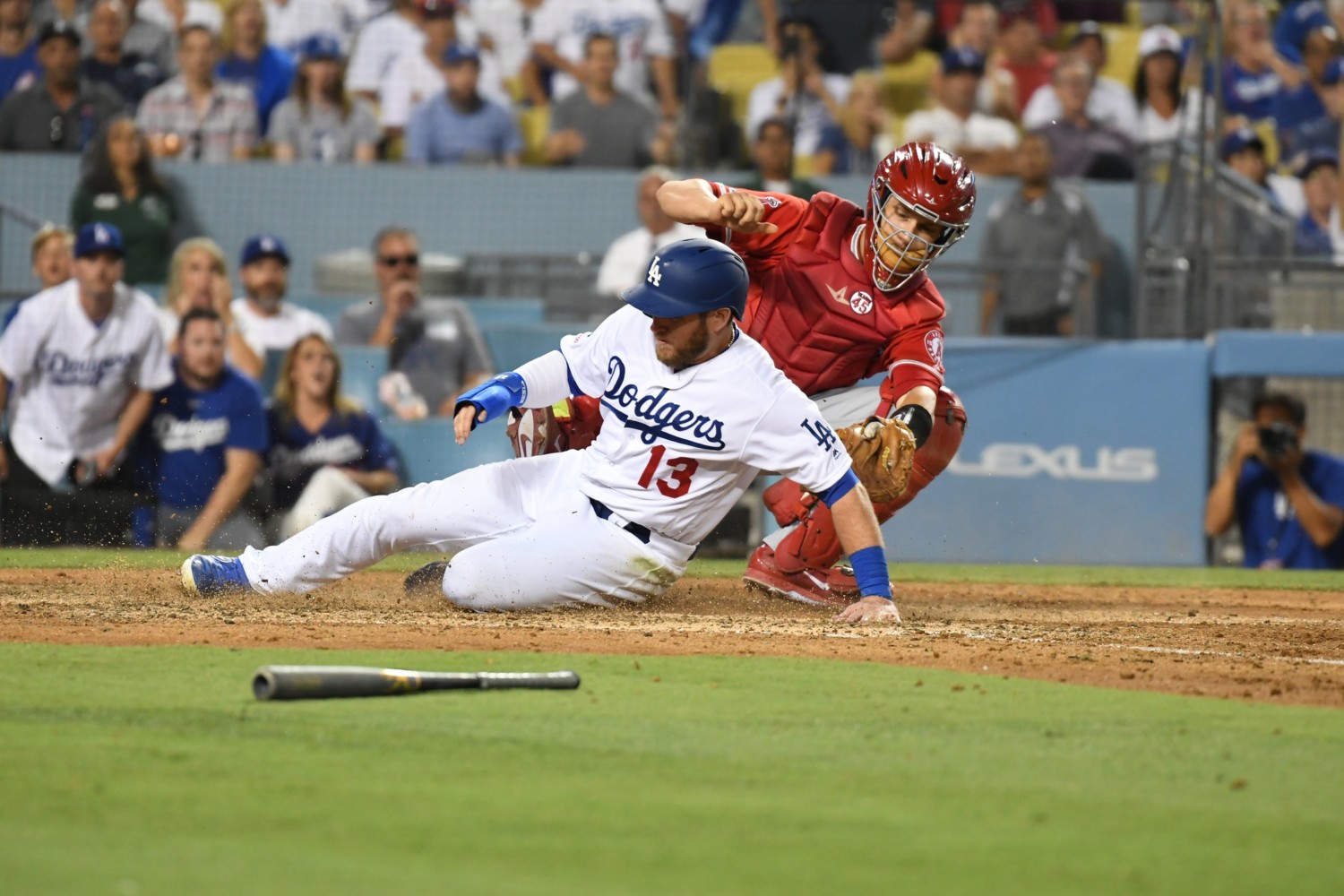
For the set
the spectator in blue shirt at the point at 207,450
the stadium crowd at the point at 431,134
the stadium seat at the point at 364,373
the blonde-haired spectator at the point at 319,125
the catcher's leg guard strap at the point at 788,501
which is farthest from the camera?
the blonde-haired spectator at the point at 319,125

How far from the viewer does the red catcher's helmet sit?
23.8 feet

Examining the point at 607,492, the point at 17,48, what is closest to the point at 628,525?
the point at 607,492

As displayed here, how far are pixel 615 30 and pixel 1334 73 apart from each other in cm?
568

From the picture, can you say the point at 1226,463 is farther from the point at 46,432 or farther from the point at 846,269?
the point at 46,432

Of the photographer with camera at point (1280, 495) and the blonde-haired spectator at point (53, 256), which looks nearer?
the photographer with camera at point (1280, 495)

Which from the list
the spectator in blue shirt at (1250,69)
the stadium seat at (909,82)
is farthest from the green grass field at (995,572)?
the spectator in blue shirt at (1250,69)

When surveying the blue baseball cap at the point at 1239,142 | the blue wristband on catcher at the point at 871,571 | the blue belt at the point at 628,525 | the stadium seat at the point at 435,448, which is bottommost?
the blue wristband on catcher at the point at 871,571

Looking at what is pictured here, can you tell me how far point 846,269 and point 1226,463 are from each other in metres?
4.76

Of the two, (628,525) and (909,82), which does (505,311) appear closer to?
(909,82)

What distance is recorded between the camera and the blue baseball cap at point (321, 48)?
518 inches

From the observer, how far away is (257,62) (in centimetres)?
1361

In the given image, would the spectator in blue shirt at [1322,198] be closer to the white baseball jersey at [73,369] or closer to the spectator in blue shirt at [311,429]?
the spectator in blue shirt at [311,429]

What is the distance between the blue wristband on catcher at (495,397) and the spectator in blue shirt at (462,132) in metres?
6.87

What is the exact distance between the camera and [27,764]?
3836 millimetres
